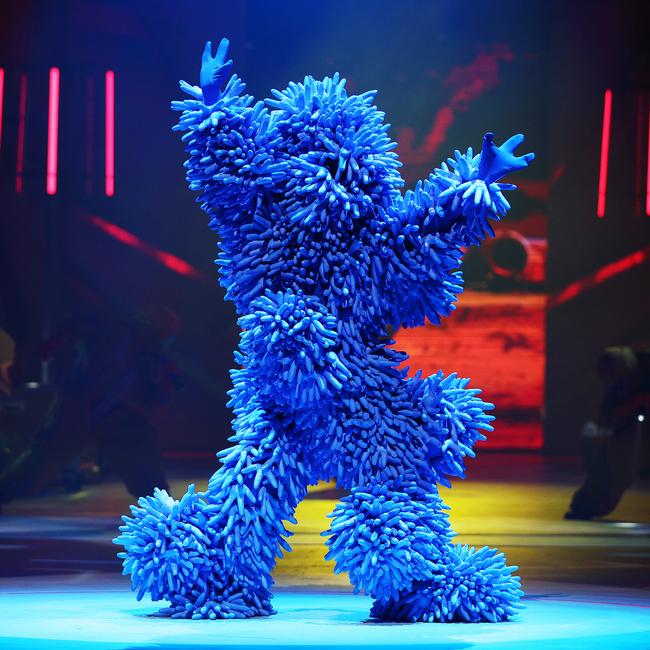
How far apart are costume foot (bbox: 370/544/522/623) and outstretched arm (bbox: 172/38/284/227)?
2.83ft

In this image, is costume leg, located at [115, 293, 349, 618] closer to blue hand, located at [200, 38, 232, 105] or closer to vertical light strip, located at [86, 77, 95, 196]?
blue hand, located at [200, 38, 232, 105]

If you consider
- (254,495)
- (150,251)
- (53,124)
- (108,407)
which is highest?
(53,124)

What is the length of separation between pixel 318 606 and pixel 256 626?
454mm

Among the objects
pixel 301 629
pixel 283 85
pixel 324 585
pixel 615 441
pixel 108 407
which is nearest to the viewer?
pixel 301 629

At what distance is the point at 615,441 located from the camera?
20.4 feet

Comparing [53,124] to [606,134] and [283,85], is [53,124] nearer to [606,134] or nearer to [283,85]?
[283,85]

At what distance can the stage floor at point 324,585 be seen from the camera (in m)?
2.88

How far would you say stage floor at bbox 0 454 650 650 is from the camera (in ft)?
9.45

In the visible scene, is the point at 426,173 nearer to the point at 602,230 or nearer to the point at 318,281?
the point at 602,230

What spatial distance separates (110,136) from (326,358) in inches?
205

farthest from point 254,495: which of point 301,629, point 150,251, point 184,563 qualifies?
point 150,251

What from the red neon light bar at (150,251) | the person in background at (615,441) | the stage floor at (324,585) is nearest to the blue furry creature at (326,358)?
the stage floor at (324,585)

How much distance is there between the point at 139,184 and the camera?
820 centimetres

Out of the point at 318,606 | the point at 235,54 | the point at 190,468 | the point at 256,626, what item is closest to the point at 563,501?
the point at 190,468
